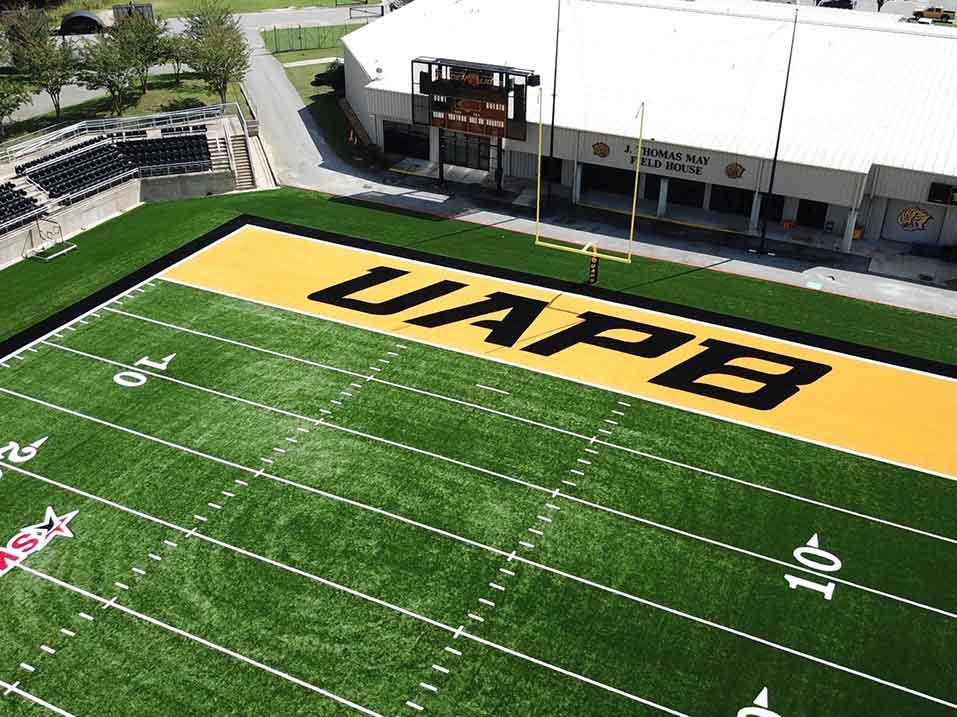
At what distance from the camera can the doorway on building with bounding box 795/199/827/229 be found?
42250 millimetres

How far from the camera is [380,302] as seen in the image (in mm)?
35719

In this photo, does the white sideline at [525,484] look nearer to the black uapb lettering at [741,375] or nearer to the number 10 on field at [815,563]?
the number 10 on field at [815,563]

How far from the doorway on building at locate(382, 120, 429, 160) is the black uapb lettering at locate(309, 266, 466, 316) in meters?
14.3

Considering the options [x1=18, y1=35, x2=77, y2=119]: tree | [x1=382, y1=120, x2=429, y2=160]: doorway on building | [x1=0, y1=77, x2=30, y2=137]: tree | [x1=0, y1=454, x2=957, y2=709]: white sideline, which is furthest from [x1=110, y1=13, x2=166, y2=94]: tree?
[x1=0, y1=454, x2=957, y2=709]: white sideline

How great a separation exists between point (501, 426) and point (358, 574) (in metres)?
7.40

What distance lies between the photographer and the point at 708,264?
39688 mm

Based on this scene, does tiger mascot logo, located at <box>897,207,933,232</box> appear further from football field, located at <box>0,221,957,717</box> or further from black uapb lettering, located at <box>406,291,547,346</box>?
black uapb lettering, located at <box>406,291,547,346</box>

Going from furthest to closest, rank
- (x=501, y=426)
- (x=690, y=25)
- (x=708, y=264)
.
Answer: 1. (x=690, y=25)
2. (x=708, y=264)
3. (x=501, y=426)

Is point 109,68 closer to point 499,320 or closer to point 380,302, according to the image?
point 380,302

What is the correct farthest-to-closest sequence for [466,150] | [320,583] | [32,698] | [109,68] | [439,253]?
[109,68], [466,150], [439,253], [320,583], [32,698]

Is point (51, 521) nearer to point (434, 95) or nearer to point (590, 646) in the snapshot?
point (590, 646)

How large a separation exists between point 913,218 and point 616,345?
1710 cm

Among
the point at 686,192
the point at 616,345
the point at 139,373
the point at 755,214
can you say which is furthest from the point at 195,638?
the point at 686,192

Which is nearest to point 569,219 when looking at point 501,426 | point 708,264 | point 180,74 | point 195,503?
point 708,264
